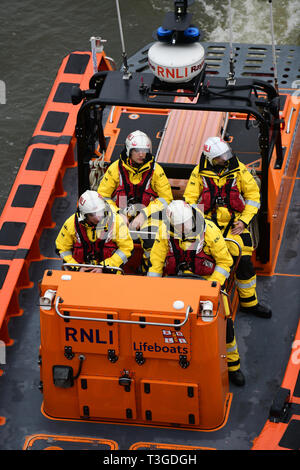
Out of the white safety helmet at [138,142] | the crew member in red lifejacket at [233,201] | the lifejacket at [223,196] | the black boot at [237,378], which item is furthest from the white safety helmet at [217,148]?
the black boot at [237,378]

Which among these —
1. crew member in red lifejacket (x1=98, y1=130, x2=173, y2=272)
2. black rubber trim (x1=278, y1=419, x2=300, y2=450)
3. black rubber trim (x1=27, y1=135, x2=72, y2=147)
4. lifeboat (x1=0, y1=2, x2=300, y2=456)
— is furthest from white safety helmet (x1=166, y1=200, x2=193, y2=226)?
black rubber trim (x1=27, y1=135, x2=72, y2=147)

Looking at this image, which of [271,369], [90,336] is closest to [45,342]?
[90,336]

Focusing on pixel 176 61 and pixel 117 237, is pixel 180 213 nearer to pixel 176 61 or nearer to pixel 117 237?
pixel 117 237

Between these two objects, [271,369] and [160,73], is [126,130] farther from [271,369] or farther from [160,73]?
[271,369]

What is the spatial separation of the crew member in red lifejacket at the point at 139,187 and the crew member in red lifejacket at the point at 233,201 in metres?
0.22

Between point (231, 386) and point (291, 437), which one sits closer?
point (291, 437)

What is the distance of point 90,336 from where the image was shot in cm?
630

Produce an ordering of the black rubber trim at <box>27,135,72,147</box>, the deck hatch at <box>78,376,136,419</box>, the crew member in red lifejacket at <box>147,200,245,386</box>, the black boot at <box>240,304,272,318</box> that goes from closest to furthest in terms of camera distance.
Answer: the deck hatch at <box>78,376,136,419</box> < the crew member in red lifejacket at <box>147,200,245,386</box> < the black boot at <box>240,304,272,318</box> < the black rubber trim at <box>27,135,72,147</box>

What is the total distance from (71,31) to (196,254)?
643 cm

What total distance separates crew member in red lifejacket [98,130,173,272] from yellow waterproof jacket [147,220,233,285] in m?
0.41

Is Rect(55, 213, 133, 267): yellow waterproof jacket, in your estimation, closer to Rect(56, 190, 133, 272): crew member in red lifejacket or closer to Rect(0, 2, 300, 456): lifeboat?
Rect(56, 190, 133, 272): crew member in red lifejacket

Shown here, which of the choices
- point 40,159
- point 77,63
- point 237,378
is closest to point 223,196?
point 237,378

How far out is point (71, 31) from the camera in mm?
12445

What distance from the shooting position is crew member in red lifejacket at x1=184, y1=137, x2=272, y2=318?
7188 millimetres
